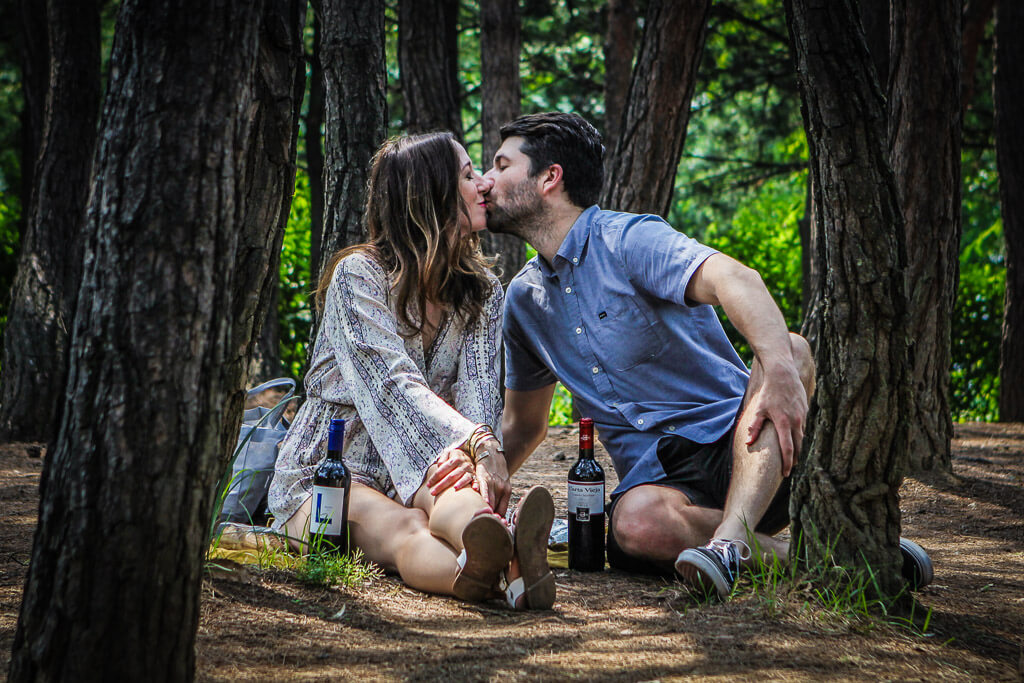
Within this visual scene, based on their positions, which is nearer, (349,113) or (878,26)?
(349,113)

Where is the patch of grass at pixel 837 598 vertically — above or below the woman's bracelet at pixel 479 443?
below

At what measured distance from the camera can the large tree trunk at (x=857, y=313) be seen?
8.34ft

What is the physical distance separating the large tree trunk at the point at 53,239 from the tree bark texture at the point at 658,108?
3724mm

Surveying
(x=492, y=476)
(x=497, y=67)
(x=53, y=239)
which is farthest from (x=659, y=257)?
(x=497, y=67)

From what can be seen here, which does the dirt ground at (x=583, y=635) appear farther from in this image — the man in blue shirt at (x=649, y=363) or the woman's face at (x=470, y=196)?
the woman's face at (x=470, y=196)

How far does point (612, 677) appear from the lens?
2.07 m

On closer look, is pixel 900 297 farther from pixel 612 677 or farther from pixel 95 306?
pixel 95 306

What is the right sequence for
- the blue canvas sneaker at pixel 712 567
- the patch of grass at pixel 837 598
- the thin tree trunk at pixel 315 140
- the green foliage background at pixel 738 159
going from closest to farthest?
the patch of grass at pixel 837 598, the blue canvas sneaker at pixel 712 567, the green foliage background at pixel 738 159, the thin tree trunk at pixel 315 140

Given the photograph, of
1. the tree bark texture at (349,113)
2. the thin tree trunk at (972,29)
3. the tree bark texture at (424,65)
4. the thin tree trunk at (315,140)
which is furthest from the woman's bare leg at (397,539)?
the thin tree trunk at (972,29)

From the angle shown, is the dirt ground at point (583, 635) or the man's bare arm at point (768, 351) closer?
the dirt ground at point (583, 635)

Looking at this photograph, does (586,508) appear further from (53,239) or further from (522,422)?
(53,239)

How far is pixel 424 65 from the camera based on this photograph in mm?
6430

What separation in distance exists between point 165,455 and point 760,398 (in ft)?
6.20

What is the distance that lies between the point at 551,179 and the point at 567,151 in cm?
14
